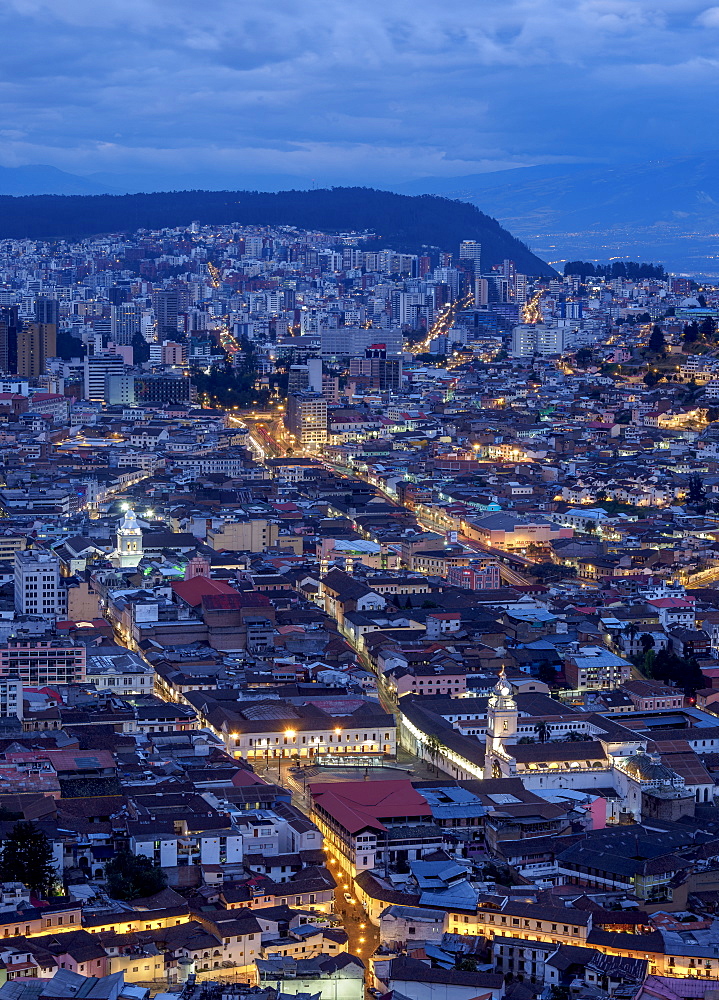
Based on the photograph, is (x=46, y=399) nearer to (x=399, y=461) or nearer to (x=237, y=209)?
(x=399, y=461)

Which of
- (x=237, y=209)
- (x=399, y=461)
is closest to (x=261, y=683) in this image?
(x=399, y=461)

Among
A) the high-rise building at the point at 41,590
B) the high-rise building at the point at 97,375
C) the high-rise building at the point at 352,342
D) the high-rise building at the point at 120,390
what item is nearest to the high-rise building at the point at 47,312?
the high-rise building at the point at 352,342

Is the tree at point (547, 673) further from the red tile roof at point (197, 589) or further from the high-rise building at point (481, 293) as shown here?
Answer: the high-rise building at point (481, 293)

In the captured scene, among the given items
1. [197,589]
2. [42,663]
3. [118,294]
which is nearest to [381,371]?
[118,294]

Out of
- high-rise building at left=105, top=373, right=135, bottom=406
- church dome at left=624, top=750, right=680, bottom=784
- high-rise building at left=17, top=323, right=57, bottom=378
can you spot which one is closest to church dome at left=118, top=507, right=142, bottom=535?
church dome at left=624, top=750, right=680, bottom=784

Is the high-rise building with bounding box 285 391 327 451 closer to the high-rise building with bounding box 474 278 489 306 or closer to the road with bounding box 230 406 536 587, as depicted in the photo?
the road with bounding box 230 406 536 587

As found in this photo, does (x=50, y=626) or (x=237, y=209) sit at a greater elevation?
(x=237, y=209)
